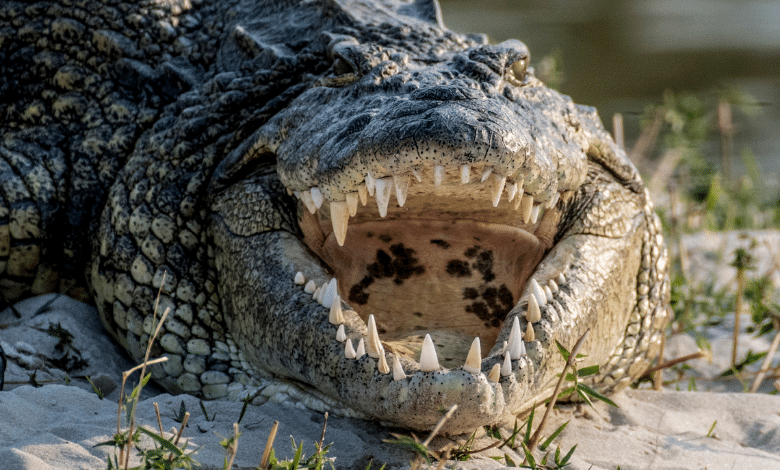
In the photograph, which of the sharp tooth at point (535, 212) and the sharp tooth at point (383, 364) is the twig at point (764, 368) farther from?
the sharp tooth at point (383, 364)

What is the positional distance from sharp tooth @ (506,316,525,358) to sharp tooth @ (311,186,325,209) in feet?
2.40

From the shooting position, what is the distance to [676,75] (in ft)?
35.3

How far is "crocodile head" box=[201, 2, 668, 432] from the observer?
2.06 metres

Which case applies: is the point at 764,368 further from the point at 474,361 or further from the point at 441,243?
the point at 474,361

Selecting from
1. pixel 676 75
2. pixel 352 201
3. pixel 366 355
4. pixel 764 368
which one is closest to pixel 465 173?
pixel 352 201

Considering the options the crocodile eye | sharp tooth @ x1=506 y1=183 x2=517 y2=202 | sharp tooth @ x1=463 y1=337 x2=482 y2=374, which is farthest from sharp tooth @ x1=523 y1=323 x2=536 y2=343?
the crocodile eye

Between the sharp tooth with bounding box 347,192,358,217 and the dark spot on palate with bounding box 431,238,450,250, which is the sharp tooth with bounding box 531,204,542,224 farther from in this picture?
the sharp tooth with bounding box 347,192,358,217

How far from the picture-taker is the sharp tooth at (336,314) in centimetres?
226

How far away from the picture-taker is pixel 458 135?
199 cm

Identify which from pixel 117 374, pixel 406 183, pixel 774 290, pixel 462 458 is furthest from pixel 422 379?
pixel 774 290

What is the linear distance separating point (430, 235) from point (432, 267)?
0.12 meters

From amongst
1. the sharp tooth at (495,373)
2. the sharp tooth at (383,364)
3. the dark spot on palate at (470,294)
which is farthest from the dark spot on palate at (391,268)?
the sharp tooth at (495,373)

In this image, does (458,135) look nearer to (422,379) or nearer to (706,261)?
(422,379)

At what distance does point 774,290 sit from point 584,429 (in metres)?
1.93
